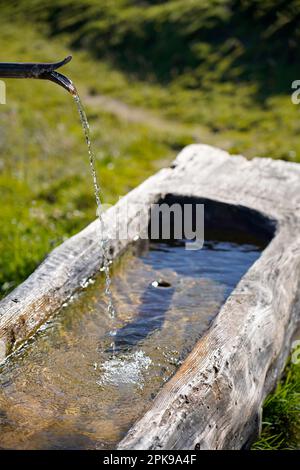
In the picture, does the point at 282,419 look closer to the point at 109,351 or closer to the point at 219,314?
the point at 219,314

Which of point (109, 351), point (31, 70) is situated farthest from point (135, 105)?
point (31, 70)

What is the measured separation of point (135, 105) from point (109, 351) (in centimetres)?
886

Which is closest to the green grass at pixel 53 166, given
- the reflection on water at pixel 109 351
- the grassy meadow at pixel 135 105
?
the grassy meadow at pixel 135 105

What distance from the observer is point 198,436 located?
2492mm

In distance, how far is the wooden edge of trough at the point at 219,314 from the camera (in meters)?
2.56

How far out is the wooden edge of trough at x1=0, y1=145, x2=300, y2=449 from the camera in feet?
8.39

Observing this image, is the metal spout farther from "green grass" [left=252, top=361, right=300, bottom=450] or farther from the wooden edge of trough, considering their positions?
"green grass" [left=252, top=361, right=300, bottom=450]

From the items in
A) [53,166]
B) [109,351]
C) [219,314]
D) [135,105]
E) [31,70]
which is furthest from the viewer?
[135,105]

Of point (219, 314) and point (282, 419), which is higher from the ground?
point (219, 314)

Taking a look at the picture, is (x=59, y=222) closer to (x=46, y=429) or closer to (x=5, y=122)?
(x=46, y=429)

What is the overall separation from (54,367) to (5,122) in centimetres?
700

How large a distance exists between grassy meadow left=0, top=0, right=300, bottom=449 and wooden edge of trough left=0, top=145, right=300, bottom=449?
0.45 m

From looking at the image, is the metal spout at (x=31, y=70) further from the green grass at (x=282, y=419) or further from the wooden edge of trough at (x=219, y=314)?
the green grass at (x=282, y=419)

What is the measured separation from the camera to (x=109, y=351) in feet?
11.2
